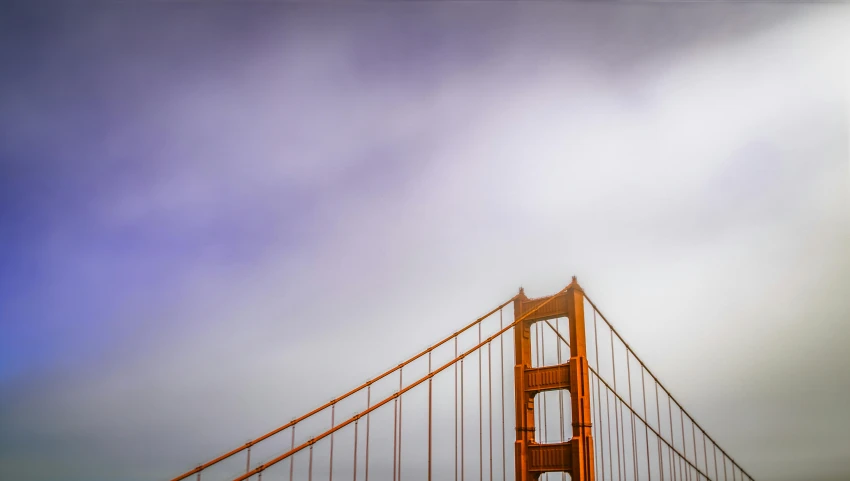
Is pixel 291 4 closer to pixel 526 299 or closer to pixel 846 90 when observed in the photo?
pixel 526 299

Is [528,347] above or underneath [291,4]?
underneath

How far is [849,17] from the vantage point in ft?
56.4

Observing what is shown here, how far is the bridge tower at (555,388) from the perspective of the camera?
13430 mm

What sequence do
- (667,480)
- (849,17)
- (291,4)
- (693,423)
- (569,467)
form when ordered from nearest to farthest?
(569,467) → (849,17) → (291,4) → (693,423) → (667,480)

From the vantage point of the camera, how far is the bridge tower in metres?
13.4

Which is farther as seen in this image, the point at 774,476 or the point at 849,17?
the point at 774,476

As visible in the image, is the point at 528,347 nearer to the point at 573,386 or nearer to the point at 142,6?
the point at 573,386

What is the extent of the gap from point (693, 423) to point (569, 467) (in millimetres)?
8982

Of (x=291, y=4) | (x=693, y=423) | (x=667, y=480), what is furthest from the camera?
(x=667, y=480)

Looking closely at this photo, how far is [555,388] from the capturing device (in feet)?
46.8

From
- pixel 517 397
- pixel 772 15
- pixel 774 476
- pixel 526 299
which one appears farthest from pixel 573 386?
pixel 774 476

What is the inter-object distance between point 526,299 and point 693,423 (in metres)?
8.57

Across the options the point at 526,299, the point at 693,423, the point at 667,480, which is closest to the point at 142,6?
the point at 526,299

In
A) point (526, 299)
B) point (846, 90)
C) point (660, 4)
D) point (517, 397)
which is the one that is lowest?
point (517, 397)
